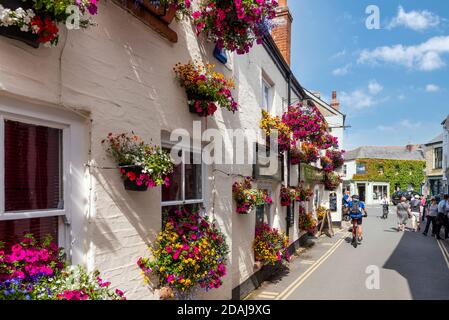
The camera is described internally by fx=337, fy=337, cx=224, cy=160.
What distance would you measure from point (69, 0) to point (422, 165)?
5606cm

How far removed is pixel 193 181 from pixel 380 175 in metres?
48.9

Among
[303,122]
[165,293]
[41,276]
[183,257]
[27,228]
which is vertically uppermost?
[303,122]

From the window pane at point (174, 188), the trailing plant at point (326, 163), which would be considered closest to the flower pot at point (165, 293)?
the window pane at point (174, 188)

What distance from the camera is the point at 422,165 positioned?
4959cm

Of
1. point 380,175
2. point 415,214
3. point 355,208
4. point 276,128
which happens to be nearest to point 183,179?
point 276,128

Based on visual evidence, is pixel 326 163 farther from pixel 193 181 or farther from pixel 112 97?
pixel 112 97

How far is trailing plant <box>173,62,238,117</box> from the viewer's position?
4.62m

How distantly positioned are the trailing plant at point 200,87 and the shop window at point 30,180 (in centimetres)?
202

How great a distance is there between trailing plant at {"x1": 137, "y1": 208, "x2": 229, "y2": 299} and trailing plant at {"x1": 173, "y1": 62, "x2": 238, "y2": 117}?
153 centimetres

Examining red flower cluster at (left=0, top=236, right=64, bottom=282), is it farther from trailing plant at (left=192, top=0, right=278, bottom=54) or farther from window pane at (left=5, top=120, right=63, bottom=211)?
trailing plant at (left=192, top=0, right=278, bottom=54)

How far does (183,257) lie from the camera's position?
13.0 feet

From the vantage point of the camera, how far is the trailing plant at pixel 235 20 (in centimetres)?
447
